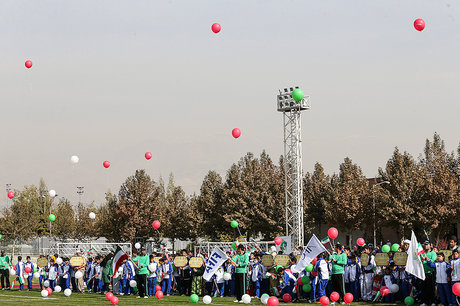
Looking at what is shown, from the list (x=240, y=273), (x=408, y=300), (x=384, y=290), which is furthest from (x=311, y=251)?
(x=408, y=300)

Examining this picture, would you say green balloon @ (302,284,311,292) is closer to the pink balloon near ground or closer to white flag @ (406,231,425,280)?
white flag @ (406,231,425,280)

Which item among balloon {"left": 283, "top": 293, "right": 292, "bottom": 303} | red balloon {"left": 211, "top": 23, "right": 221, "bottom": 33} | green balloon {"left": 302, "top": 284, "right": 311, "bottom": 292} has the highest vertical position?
red balloon {"left": 211, "top": 23, "right": 221, "bottom": 33}

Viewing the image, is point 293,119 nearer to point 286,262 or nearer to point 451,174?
point 451,174

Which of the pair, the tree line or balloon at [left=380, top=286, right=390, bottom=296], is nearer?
balloon at [left=380, top=286, right=390, bottom=296]

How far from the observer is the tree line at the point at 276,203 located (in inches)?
1914

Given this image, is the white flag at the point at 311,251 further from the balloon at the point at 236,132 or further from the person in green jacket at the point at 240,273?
the balloon at the point at 236,132

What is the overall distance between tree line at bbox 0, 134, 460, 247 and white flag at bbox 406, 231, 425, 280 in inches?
1211

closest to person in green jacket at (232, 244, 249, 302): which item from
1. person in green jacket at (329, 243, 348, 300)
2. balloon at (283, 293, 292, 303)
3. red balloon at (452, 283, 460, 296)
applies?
balloon at (283, 293, 292, 303)

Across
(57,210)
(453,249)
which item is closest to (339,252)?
(453,249)

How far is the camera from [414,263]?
18.0 m

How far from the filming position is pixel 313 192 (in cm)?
5809

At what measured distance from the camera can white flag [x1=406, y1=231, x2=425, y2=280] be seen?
58.4ft

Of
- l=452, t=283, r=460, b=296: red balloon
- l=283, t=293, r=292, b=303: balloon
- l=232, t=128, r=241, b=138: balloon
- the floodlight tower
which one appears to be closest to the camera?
l=452, t=283, r=460, b=296: red balloon

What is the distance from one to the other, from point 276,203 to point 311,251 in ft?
111
